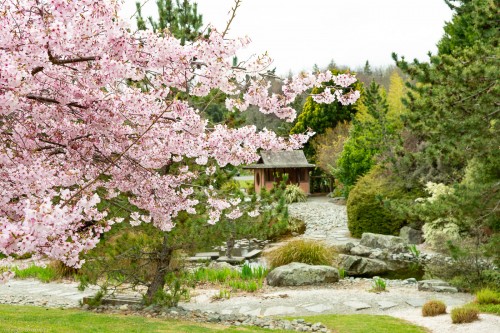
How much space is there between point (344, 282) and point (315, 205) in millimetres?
16138

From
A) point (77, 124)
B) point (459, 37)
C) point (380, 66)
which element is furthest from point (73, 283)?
point (380, 66)

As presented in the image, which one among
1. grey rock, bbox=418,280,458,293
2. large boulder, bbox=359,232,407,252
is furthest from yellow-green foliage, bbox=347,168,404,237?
grey rock, bbox=418,280,458,293

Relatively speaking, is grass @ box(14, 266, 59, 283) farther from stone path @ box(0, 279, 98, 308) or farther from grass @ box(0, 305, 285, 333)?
grass @ box(0, 305, 285, 333)

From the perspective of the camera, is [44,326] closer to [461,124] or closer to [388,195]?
[461,124]

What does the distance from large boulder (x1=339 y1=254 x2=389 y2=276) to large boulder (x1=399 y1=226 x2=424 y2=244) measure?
3.72m

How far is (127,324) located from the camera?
23.1 ft

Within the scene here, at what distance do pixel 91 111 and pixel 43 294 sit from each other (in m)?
7.44

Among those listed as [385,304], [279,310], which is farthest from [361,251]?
[279,310]

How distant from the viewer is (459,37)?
65.5 feet

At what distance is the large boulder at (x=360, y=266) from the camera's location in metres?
12.7

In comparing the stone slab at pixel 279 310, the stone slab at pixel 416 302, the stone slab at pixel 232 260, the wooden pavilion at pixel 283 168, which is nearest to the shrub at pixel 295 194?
the wooden pavilion at pixel 283 168

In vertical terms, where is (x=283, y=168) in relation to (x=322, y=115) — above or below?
below

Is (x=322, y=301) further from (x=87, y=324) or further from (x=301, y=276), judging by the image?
(x=87, y=324)

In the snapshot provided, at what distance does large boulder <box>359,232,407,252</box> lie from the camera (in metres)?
15.3
